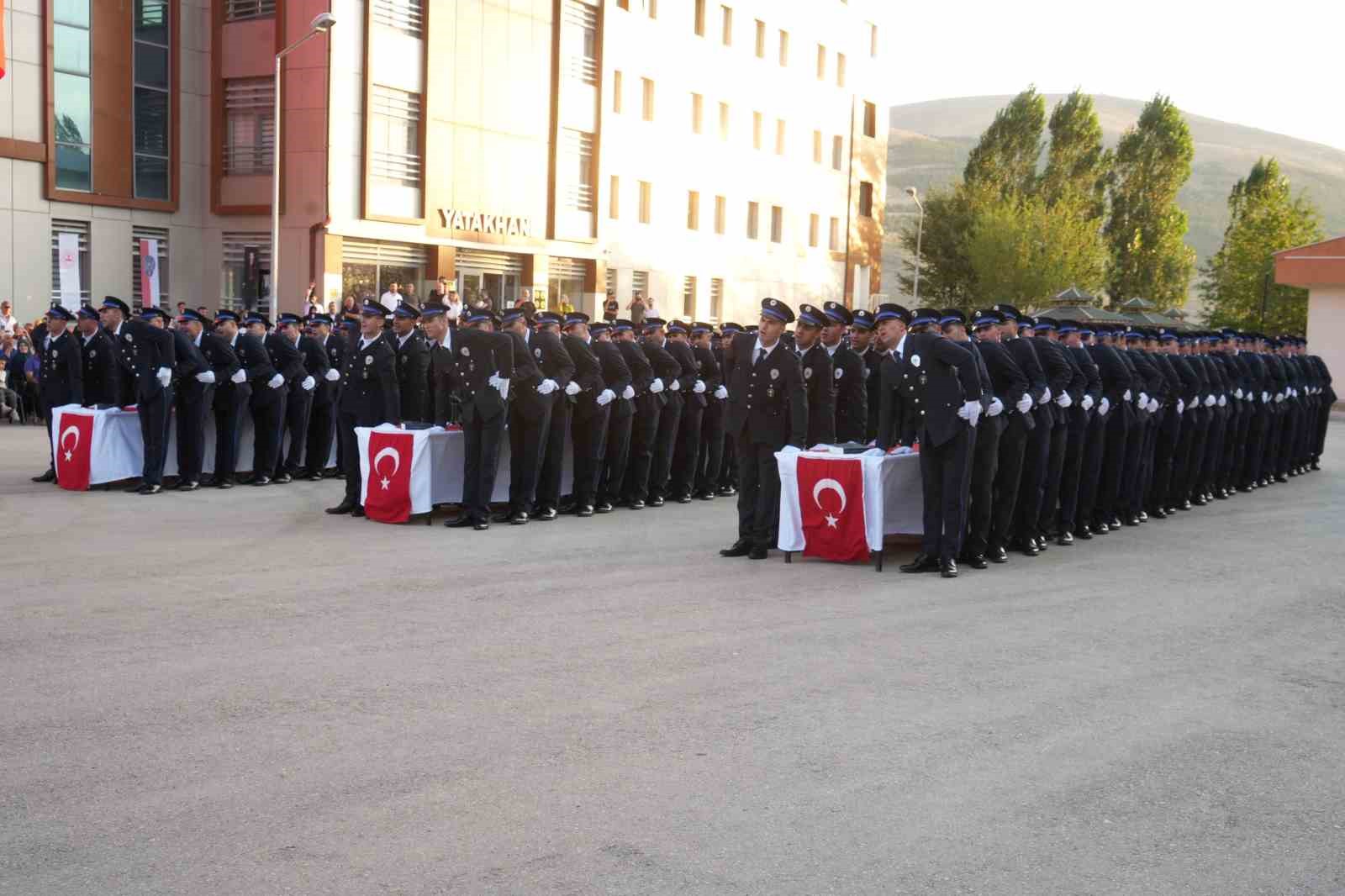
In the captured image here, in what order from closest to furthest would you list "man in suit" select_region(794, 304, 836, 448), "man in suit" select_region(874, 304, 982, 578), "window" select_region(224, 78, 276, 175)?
"man in suit" select_region(874, 304, 982, 578)
"man in suit" select_region(794, 304, 836, 448)
"window" select_region(224, 78, 276, 175)

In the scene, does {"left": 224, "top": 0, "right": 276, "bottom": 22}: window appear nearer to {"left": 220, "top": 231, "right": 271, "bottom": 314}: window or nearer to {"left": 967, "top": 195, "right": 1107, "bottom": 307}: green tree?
{"left": 220, "top": 231, "right": 271, "bottom": 314}: window

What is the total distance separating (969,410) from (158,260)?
29.3 meters

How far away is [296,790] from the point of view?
218 inches

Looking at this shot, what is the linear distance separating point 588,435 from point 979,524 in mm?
4660

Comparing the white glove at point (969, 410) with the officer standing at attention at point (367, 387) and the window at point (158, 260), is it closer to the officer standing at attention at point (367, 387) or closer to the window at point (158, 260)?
the officer standing at attention at point (367, 387)

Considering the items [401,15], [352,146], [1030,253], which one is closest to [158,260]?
[352,146]

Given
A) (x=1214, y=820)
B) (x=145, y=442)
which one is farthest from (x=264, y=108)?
(x=1214, y=820)

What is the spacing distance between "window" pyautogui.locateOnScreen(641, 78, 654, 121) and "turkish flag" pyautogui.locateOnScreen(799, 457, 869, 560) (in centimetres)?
3737

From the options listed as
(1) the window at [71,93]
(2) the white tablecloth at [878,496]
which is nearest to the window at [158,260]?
(1) the window at [71,93]

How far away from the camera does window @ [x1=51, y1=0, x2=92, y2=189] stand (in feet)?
108

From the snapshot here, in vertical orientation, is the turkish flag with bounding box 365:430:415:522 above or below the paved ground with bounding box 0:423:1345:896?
above

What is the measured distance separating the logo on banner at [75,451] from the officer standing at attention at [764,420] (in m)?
7.35

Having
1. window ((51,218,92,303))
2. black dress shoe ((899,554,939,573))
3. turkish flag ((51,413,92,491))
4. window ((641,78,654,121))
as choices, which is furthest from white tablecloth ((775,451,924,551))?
window ((641,78,654,121))

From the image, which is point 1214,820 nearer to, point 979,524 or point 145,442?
point 979,524
